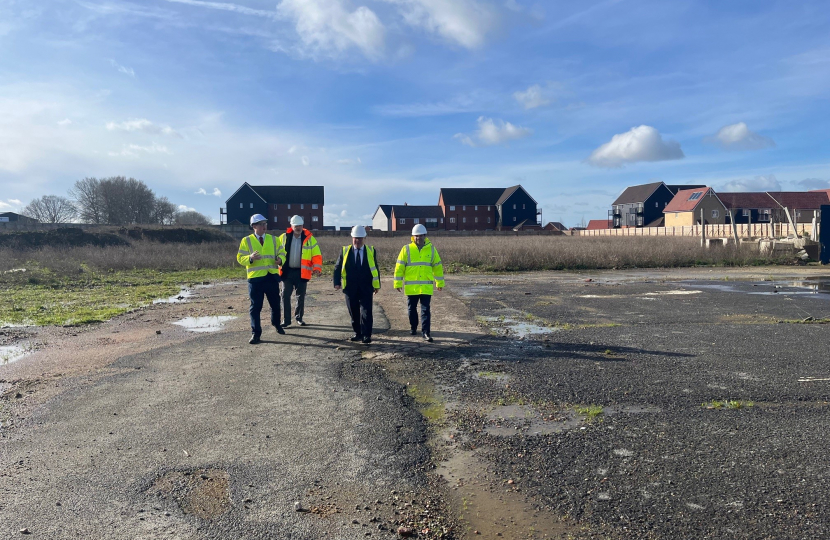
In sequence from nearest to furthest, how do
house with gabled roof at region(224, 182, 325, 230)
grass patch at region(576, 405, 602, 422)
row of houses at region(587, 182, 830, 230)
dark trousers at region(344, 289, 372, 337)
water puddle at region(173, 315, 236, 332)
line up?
1. grass patch at region(576, 405, 602, 422)
2. dark trousers at region(344, 289, 372, 337)
3. water puddle at region(173, 315, 236, 332)
4. row of houses at region(587, 182, 830, 230)
5. house with gabled roof at region(224, 182, 325, 230)

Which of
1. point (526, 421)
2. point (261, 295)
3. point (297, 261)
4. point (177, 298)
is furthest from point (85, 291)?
point (526, 421)

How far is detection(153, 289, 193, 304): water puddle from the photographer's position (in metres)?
14.9

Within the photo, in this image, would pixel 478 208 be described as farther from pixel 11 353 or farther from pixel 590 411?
pixel 590 411

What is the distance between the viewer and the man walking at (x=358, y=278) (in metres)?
9.07

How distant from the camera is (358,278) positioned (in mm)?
9102

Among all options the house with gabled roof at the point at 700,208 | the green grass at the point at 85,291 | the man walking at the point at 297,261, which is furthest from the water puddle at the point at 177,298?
the house with gabled roof at the point at 700,208

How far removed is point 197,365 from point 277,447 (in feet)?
10.9

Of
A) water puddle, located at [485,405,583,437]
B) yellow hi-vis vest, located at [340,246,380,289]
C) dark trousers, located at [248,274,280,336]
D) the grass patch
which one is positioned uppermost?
yellow hi-vis vest, located at [340,246,380,289]

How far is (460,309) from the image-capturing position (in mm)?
12609

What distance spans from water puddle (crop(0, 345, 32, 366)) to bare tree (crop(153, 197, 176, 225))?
77.4 meters

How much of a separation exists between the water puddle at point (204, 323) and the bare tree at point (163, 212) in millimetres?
75507

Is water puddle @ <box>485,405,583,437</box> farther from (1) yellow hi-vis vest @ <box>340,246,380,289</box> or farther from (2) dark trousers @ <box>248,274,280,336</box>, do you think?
(2) dark trousers @ <box>248,274,280,336</box>

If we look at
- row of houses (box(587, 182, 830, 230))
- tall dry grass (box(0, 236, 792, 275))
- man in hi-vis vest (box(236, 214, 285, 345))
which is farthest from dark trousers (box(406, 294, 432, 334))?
row of houses (box(587, 182, 830, 230))

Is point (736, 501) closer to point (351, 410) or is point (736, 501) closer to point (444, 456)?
point (444, 456)
